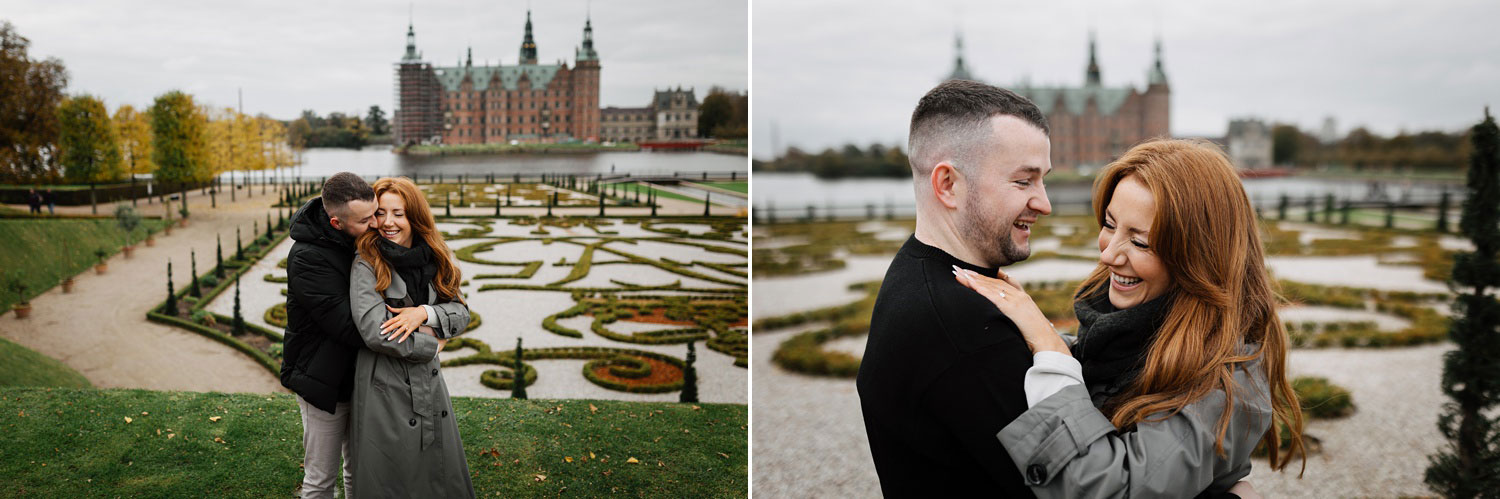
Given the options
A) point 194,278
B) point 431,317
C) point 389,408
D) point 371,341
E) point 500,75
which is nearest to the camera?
point 371,341

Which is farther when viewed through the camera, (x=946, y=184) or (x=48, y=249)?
(x=48, y=249)

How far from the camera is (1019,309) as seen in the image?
72.2 inches

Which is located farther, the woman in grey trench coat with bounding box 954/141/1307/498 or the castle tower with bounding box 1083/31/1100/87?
the castle tower with bounding box 1083/31/1100/87

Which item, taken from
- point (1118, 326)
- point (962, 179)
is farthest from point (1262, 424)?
point (962, 179)

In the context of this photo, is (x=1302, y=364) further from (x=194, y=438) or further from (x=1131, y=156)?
(x=194, y=438)

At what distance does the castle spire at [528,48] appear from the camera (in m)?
7.67

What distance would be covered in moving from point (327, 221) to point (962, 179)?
2.87 metres

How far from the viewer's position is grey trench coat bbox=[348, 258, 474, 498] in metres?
3.51

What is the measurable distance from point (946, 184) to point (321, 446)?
3.22 m

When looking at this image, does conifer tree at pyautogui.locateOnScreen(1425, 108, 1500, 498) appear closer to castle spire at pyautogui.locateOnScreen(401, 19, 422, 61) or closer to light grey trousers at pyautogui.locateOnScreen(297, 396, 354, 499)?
light grey trousers at pyautogui.locateOnScreen(297, 396, 354, 499)

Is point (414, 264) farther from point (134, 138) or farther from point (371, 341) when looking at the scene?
point (134, 138)

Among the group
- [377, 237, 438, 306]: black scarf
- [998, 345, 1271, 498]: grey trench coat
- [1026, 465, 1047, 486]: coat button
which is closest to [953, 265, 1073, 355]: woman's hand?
[998, 345, 1271, 498]: grey trench coat

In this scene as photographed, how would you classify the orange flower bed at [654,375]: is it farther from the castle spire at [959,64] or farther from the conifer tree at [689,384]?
Answer: the castle spire at [959,64]

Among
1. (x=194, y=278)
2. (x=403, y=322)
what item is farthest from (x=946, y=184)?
(x=194, y=278)
